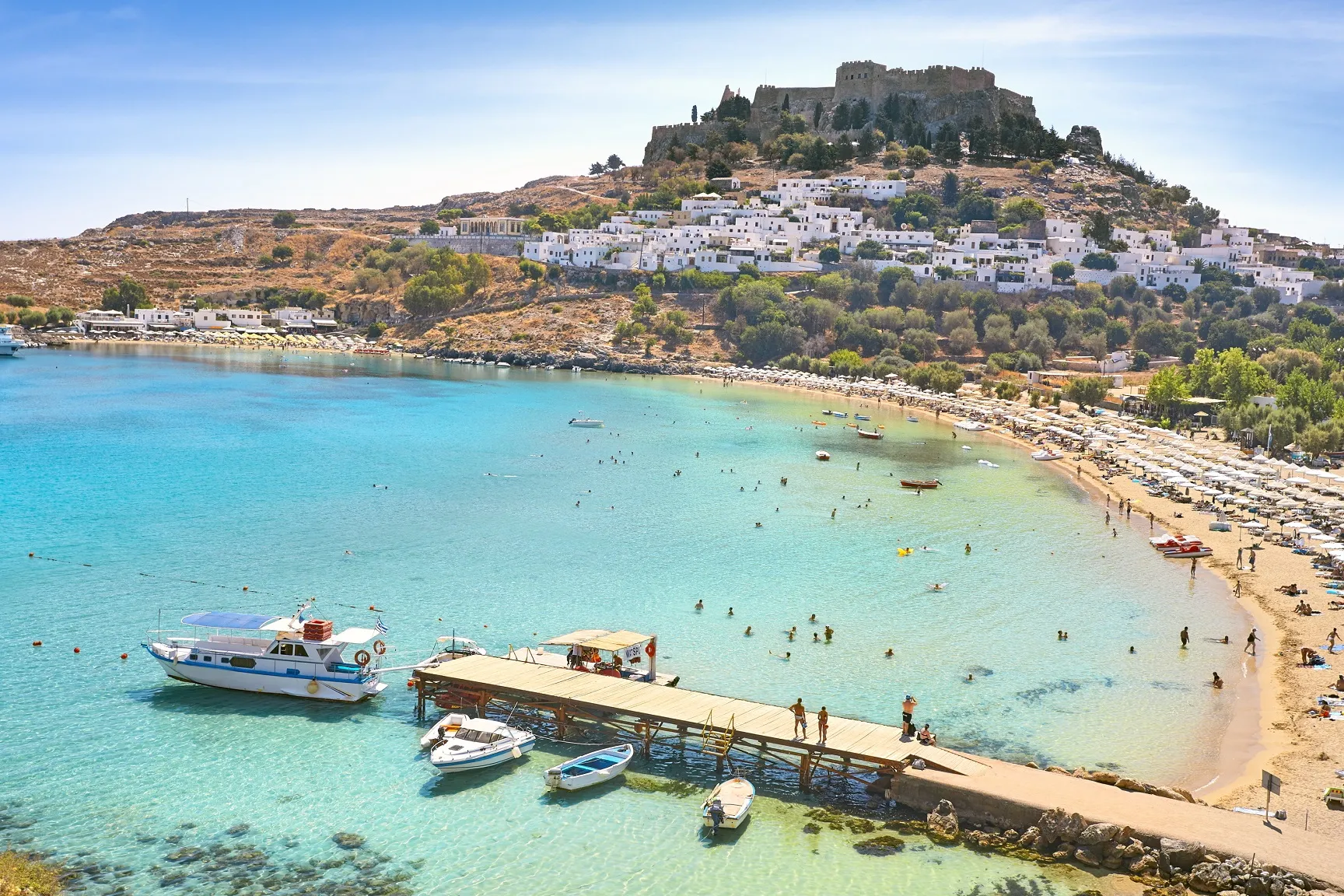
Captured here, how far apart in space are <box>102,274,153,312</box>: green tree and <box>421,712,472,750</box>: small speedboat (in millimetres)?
115456

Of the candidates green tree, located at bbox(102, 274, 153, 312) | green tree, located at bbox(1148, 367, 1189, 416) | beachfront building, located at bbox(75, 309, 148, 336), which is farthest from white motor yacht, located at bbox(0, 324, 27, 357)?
green tree, located at bbox(1148, 367, 1189, 416)

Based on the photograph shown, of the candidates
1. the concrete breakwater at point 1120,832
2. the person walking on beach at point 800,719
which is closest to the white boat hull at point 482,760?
the person walking on beach at point 800,719

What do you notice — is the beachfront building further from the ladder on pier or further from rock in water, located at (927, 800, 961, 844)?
rock in water, located at (927, 800, 961, 844)

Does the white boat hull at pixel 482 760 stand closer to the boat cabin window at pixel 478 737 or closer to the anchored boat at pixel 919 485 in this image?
the boat cabin window at pixel 478 737

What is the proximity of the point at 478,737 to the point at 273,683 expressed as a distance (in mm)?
5204

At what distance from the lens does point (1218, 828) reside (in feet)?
55.3

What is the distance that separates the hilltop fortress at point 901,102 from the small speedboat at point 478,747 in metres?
118

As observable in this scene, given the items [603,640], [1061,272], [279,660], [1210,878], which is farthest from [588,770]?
[1061,272]

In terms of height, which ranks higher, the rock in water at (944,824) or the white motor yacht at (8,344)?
the white motor yacht at (8,344)

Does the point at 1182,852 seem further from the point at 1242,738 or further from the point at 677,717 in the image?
the point at 677,717

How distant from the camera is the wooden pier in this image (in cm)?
1930

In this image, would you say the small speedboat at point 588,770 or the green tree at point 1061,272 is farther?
the green tree at point 1061,272

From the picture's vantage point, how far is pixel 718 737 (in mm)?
19922

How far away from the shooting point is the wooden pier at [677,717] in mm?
19297
